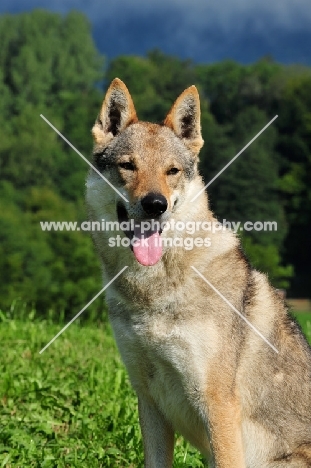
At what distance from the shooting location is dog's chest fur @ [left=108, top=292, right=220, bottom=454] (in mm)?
4734

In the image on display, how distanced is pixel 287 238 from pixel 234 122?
38.0 feet

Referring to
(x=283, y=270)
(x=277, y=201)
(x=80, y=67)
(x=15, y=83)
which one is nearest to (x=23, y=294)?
(x=283, y=270)

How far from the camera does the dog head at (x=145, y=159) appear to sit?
5.01 meters

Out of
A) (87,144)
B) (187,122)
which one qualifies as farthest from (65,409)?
(87,144)

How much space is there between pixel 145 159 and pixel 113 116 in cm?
54

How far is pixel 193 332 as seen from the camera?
189 inches

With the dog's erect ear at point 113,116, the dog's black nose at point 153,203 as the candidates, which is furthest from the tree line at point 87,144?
the dog's black nose at point 153,203

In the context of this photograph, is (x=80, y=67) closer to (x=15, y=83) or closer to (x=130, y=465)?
(x=15, y=83)

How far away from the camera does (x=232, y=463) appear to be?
15.2 feet

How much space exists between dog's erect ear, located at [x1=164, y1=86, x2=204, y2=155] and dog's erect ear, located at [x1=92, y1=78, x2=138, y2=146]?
0.29m

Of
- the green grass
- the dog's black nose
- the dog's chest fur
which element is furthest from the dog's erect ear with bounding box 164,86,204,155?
the green grass

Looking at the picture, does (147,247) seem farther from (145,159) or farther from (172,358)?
(172,358)

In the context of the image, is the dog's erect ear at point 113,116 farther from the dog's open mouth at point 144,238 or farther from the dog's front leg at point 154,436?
the dog's front leg at point 154,436

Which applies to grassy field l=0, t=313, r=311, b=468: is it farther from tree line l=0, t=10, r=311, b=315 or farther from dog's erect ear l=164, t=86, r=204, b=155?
tree line l=0, t=10, r=311, b=315
